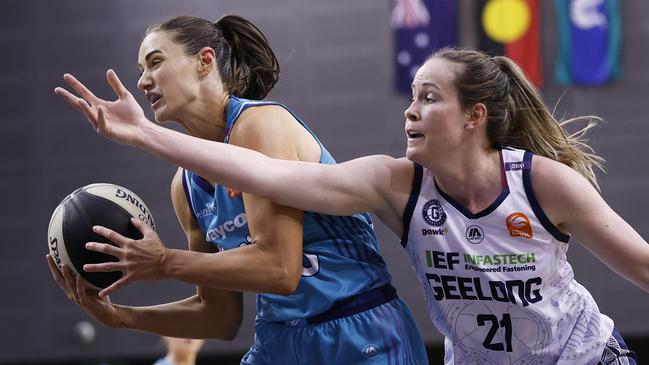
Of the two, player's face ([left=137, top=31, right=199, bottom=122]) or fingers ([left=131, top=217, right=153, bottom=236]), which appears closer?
fingers ([left=131, top=217, right=153, bottom=236])

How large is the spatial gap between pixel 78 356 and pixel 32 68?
8.22 ft

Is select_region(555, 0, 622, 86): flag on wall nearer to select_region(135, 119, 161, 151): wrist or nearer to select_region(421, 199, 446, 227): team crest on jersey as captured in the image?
select_region(421, 199, 446, 227): team crest on jersey

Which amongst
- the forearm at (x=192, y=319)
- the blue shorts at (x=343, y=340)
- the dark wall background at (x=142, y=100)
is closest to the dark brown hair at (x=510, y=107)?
the blue shorts at (x=343, y=340)

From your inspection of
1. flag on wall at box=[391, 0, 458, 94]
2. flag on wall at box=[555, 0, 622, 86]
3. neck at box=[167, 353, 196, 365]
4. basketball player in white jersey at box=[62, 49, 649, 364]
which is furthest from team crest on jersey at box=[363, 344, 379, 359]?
flag on wall at box=[555, 0, 622, 86]

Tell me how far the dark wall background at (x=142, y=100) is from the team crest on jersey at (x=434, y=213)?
4.77 metres

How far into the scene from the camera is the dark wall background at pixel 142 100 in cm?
721

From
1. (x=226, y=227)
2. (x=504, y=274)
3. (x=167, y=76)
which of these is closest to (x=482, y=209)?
(x=504, y=274)

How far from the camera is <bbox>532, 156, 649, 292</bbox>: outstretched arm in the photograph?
2.42 metres

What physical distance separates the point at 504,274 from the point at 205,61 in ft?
3.49

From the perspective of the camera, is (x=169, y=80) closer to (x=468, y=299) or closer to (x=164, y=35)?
(x=164, y=35)

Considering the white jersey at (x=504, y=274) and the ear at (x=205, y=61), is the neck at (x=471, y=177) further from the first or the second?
the ear at (x=205, y=61)

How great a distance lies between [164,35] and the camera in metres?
2.77

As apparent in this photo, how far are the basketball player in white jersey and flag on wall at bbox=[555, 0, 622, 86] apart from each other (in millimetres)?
4775

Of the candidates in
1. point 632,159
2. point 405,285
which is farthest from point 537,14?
point 405,285
